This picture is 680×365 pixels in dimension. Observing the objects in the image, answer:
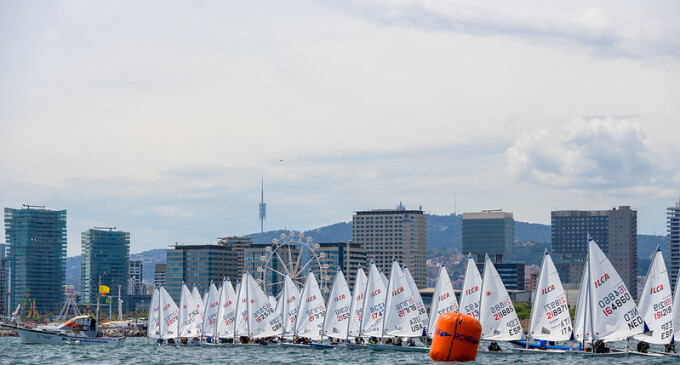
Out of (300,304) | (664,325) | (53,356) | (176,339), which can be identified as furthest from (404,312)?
(176,339)

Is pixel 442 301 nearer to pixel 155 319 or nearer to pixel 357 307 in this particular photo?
pixel 357 307

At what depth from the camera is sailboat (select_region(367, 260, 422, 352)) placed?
301 ft

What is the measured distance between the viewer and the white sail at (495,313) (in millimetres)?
83188

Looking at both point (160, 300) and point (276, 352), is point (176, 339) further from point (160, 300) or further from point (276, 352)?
point (276, 352)

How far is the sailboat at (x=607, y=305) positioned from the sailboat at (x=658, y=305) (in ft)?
12.3

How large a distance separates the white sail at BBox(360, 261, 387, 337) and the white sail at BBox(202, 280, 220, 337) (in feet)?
83.7

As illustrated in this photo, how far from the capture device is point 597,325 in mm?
75438

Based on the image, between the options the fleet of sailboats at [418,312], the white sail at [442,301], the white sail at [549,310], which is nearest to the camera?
the fleet of sailboats at [418,312]

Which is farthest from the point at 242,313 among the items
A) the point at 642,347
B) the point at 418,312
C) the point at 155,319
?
the point at 642,347

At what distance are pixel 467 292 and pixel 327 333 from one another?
16211mm

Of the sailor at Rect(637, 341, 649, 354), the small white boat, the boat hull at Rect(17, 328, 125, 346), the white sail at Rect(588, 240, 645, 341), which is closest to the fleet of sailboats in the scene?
→ the white sail at Rect(588, 240, 645, 341)

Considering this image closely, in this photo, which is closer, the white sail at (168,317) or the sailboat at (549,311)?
the sailboat at (549,311)

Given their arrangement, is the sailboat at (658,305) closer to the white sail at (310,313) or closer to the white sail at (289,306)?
the white sail at (310,313)

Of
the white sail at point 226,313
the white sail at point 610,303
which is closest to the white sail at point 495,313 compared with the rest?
the white sail at point 610,303
